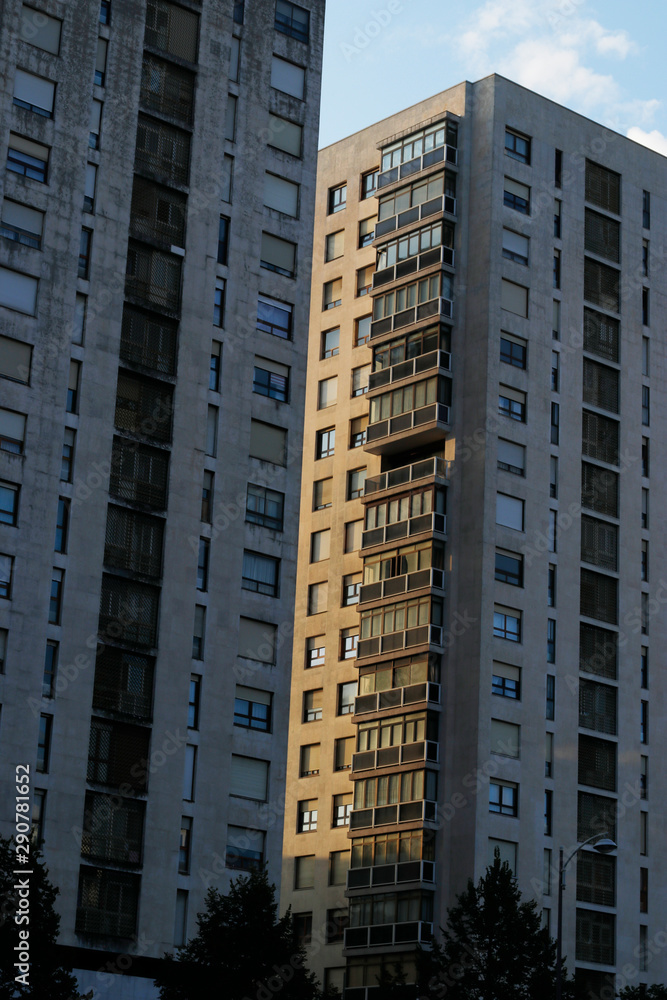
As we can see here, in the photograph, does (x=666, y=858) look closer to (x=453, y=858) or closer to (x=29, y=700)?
(x=453, y=858)

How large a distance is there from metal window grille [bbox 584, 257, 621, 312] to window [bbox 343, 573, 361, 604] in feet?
55.9

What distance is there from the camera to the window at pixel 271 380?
65375mm

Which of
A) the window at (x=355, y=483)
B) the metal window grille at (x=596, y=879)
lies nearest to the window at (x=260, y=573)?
the window at (x=355, y=483)

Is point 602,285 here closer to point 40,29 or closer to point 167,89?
point 167,89

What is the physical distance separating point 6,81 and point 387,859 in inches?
1365

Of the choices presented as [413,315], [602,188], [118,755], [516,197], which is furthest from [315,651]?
[602,188]

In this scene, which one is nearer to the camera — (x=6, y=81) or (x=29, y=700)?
(x=29, y=700)

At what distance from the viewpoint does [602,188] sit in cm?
8188

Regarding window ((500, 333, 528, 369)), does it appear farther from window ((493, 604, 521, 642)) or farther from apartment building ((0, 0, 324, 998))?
apartment building ((0, 0, 324, 998))

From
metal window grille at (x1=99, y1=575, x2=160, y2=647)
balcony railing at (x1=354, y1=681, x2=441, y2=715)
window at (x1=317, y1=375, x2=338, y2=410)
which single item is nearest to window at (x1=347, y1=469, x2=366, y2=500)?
window at (x1=317, y1=375, x2=338, y2=410)

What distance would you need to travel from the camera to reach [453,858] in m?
69.6

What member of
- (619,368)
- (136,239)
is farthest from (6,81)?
(619,368)

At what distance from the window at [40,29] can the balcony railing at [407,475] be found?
24.4 m

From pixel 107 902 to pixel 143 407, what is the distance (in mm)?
17382
